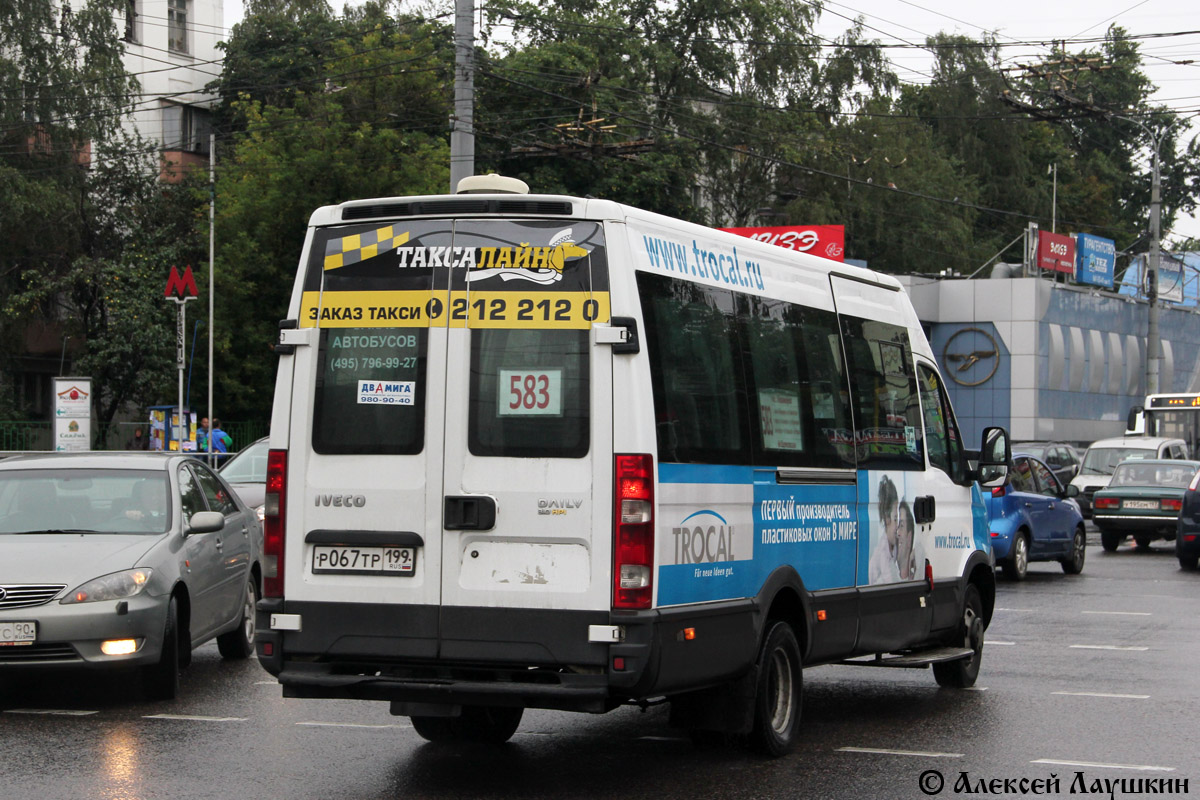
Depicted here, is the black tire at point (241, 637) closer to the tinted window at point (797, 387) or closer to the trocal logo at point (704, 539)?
the tinted window at point (797, 387)

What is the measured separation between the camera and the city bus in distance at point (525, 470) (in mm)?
6684

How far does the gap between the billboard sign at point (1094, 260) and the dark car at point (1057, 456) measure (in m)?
16.4

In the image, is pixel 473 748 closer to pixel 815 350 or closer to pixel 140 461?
pixel 815 350

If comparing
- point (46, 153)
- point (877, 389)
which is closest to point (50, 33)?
point (46, 153)

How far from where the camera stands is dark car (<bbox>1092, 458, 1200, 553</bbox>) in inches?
1003

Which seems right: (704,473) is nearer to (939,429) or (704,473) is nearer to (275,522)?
(275,522)

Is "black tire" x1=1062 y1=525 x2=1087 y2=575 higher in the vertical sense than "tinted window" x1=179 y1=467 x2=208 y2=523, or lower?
lower

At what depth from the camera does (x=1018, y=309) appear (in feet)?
163

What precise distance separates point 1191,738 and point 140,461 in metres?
6.90

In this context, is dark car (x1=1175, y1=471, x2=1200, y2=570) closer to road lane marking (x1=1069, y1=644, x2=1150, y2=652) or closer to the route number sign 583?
road lane marking (x1=1069, y1=644, x2=1150, y2=652)

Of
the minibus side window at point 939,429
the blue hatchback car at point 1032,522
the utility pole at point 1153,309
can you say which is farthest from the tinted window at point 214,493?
the utility pole at point 1153,309

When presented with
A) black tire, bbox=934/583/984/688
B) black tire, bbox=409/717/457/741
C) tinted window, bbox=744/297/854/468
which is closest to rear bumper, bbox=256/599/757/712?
tinted window, bbox=744/297/854/468

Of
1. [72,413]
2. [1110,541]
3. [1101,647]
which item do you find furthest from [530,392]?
[1110,541]

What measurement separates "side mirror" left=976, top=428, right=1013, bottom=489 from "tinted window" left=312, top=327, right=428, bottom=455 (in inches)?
189
